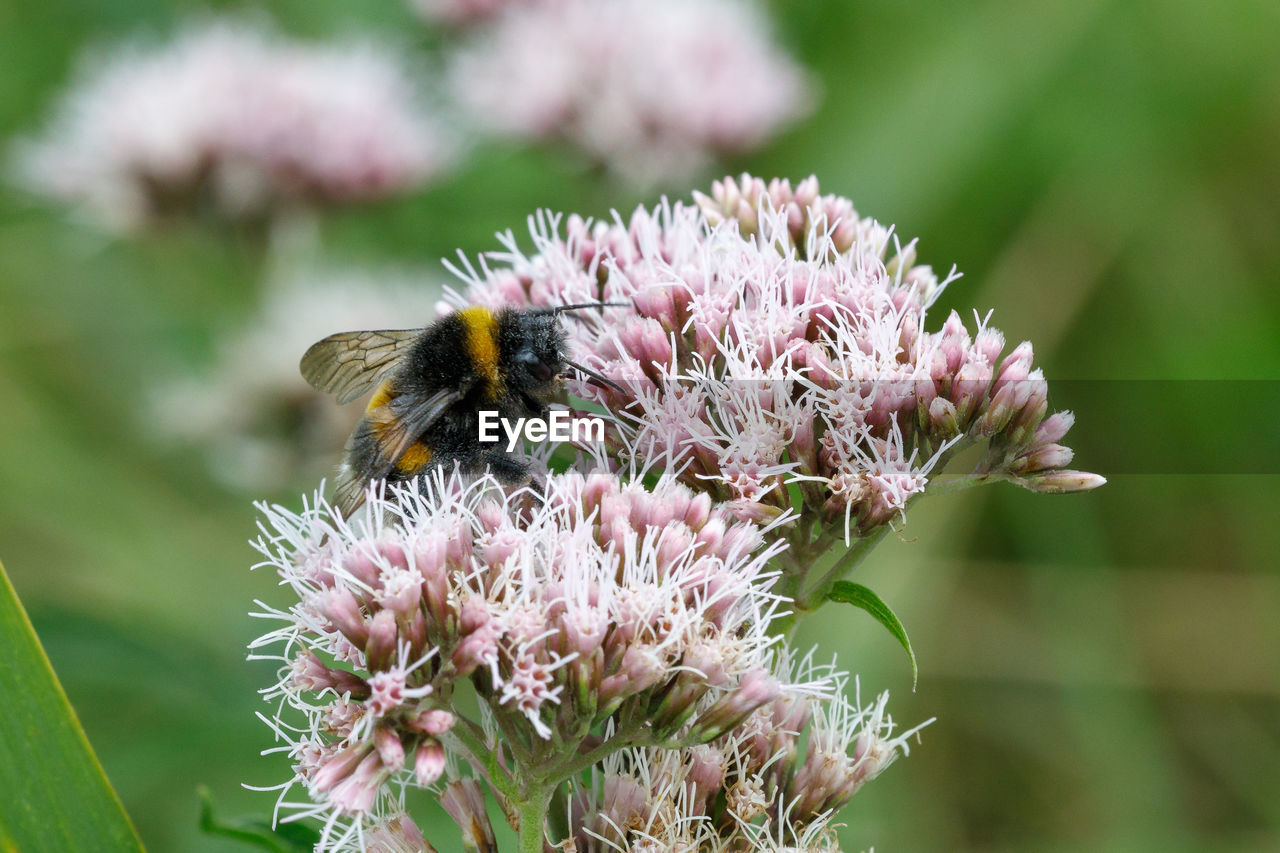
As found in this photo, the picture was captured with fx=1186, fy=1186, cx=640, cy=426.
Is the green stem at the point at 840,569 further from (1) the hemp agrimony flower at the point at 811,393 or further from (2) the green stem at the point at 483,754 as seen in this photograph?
(2) the green stem at the point at 483,754

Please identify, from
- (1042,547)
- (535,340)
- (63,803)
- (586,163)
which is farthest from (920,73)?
(63,803)

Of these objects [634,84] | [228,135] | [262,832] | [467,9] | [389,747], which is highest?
[467,9]

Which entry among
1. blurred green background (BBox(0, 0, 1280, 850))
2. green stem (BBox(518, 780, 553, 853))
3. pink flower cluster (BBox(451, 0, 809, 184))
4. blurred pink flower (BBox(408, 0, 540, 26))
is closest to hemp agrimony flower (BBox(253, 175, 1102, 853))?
green stem (BBox(518, 780, 553, 853))

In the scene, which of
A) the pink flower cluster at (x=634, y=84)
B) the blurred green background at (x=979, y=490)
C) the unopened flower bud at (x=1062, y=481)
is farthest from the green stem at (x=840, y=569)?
the pink flower cluster at (x=634, y=84)

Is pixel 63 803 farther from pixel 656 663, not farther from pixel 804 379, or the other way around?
pixel 804 379

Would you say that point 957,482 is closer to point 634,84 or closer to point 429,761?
point 429,761

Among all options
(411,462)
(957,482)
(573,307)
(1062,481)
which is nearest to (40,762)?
(411,462)
